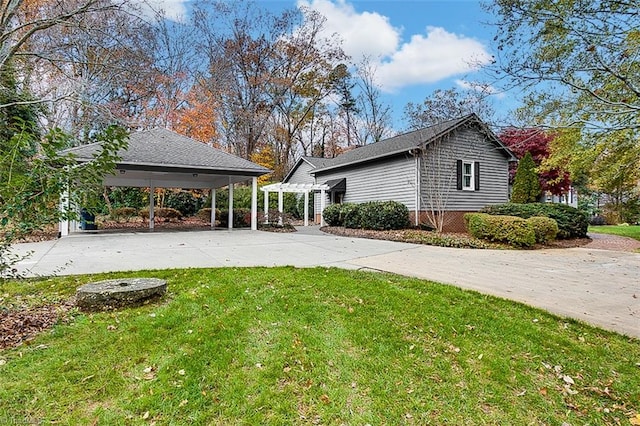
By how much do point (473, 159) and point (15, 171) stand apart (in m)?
15.4

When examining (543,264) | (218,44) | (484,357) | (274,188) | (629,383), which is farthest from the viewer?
(218,44)

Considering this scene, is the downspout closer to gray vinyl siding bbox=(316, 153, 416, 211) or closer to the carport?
gray vinyl siding bbox=(316, 153, 416, 211)

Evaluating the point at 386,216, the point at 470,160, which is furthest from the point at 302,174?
the point at 470,160

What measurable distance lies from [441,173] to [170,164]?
10.4 metres

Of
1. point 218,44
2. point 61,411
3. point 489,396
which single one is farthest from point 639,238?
point 218,44

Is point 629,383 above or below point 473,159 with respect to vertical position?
below

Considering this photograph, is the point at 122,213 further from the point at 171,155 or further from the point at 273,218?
the point at 273,218

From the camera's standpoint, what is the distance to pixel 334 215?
16.5m

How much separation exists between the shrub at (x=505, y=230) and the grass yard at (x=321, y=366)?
691 centimetres

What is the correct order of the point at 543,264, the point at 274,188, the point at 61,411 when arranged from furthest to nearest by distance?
the point at 274,188, the point at 543,264, the point at 61,411

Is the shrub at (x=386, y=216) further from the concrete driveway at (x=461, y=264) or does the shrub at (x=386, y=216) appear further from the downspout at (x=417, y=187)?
the concrete driveway at (x=461, y=264)

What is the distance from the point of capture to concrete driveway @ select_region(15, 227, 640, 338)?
4.56 m

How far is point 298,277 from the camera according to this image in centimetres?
523

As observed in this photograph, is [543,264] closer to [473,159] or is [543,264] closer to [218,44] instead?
[473,159]
